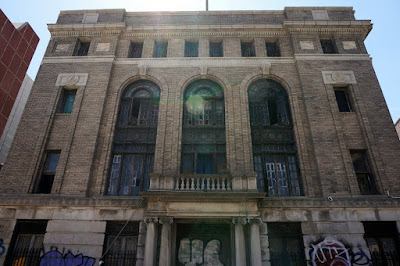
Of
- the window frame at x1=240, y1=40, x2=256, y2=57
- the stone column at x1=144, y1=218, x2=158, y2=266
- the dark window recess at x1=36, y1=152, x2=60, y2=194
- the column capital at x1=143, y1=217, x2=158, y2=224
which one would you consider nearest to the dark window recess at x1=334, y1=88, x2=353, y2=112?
the window frame at x1=240, y1=40, x2=256, y2=57

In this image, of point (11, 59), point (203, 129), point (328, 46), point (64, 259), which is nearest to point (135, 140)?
point (203, 129)

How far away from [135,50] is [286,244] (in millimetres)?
13881

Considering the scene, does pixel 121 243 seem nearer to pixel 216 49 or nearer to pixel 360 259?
pixel 360 259

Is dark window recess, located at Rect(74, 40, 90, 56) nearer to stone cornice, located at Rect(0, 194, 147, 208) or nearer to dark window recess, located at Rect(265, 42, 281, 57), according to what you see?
stone cornice, located at Rect(0, 194, 147, 208)

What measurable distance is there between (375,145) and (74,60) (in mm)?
17046

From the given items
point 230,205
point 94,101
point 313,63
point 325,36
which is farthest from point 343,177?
point 94,101

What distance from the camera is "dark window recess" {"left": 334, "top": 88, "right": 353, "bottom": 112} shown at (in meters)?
13.5

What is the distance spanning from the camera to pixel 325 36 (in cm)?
1542

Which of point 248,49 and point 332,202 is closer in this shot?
point 332,202

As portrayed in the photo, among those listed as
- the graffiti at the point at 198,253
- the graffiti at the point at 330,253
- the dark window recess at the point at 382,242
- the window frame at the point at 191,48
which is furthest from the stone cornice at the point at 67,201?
the dark window recess at the point at 382,242

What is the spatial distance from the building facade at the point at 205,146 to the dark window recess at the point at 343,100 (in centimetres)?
6

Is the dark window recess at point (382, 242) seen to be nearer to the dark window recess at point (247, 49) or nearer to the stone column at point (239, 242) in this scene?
the stone column at point (239, 242)

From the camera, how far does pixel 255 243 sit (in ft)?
31.9

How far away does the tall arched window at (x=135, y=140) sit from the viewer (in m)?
12.0
